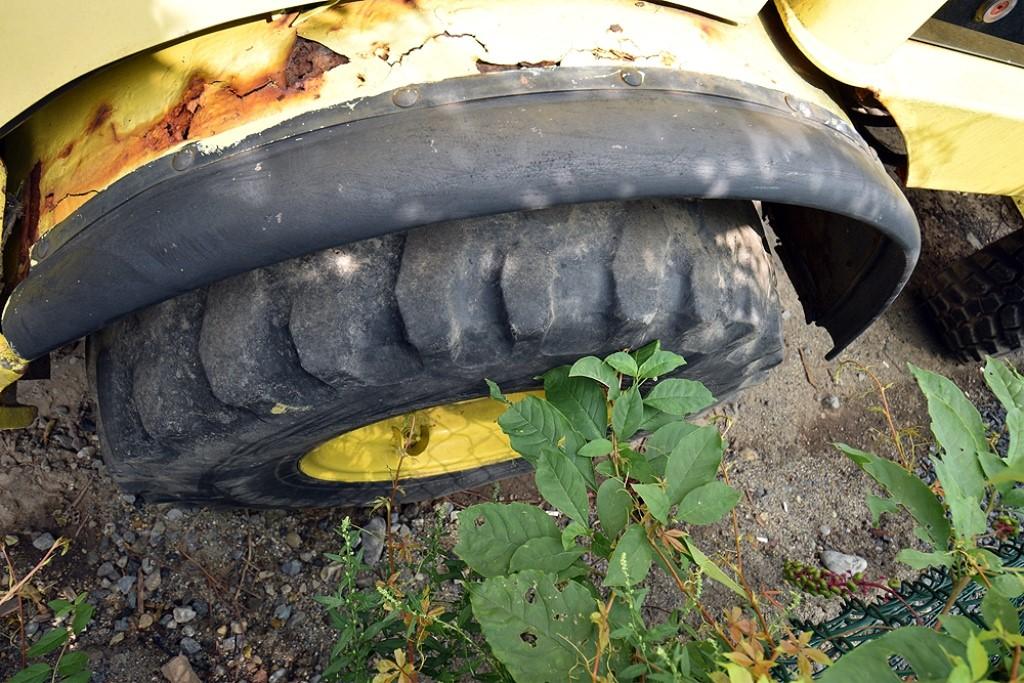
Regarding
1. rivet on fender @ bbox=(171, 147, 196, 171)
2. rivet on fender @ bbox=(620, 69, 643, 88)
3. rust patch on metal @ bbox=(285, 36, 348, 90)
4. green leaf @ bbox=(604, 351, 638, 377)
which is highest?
rust patch on metal @ bbox=(285, 36, 348, 90)

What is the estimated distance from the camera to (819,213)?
156 centimetres

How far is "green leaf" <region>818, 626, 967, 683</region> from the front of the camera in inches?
29.5

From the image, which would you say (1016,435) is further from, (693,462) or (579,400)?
(579,400)

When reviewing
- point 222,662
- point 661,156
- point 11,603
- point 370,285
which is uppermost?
point 661,156

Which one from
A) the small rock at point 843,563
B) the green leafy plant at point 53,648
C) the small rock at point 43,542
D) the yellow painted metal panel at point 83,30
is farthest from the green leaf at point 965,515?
the small rock at point 43,542

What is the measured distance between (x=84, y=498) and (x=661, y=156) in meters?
1.62

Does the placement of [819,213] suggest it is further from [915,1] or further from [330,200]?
[330,200]

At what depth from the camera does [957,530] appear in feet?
2.89

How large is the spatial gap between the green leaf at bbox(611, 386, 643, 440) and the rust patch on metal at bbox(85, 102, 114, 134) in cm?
79

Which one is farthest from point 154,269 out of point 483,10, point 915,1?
point 915,1

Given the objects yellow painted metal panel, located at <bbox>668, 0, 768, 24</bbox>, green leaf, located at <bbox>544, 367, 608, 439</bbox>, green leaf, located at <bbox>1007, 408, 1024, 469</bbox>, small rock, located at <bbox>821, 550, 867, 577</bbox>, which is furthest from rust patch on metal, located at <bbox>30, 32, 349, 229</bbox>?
small rock, located at <bbox>821, 550, 867, 577</bbox>

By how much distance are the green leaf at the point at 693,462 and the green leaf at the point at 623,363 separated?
166 millimetres

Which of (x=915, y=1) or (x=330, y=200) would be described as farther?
(x=915, y=1)

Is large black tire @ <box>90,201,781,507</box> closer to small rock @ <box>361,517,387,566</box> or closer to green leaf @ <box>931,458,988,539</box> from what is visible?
green leaf @ <box>931,458,988,539</box>
